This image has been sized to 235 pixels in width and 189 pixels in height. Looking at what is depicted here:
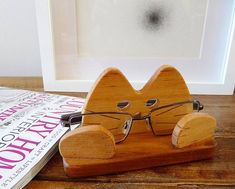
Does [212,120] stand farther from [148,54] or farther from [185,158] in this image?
[148,54]

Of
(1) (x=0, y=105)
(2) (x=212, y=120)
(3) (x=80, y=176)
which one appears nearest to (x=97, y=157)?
(3) (x=80, y=176)

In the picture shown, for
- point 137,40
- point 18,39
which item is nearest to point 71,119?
point 137,40

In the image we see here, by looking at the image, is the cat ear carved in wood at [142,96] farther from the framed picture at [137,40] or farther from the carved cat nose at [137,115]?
the framed picture at [137,40]

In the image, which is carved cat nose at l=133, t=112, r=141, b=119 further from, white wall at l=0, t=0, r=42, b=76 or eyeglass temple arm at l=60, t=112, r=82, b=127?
white wall at l=0, t=0, r=42, b=76

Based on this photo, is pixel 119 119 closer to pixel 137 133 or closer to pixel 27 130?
pixel 137 133

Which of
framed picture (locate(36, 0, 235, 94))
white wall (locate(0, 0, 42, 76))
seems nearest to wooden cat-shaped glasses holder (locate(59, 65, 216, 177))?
framed picture (locate(36, 0, 235, 94))

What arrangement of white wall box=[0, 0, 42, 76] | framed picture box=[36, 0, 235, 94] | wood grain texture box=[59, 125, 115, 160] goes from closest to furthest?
wood grain texture box=[59, 125, 115, 160], framed picture box=[36, 0, 235, 94], white wall box=[0, 0, 42, 76]
